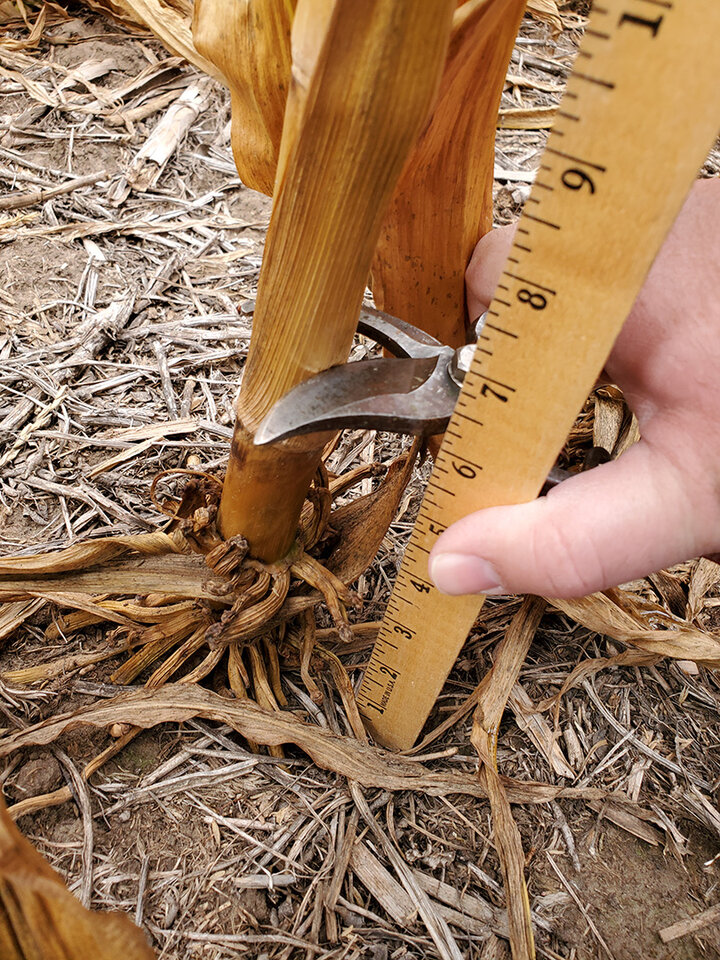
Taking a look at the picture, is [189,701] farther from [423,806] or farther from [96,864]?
[423,806]

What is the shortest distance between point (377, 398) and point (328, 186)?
0.21m

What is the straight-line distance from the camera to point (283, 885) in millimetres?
953

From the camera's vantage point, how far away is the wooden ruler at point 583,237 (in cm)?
53

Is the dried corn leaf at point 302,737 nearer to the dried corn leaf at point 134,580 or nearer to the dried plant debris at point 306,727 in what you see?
the dried plant debris at point 306,727

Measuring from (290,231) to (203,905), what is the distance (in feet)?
2.63

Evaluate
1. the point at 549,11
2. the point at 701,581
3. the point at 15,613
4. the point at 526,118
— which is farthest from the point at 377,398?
the point at 549,11

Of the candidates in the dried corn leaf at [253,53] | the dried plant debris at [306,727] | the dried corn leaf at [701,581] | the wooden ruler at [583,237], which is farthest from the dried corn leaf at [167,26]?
the dried corn leaf at [701,581]

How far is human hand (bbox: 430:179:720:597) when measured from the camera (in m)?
0.78

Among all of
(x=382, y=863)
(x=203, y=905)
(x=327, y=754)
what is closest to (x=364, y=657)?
(x=327, y=754)

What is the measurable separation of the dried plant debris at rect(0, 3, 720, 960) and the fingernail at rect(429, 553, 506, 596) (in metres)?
0.21

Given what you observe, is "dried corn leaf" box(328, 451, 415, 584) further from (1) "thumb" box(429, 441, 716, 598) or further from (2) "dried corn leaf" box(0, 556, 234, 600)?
(1) "thumb" box(429, 441, 716, 598)

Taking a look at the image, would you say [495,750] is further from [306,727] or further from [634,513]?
[634,513]

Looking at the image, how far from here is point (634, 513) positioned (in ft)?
2.57

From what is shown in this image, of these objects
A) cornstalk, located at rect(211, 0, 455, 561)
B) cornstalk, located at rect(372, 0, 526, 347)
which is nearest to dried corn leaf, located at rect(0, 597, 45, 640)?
cornstalk, located at rect(211, 0, 455, 561)
